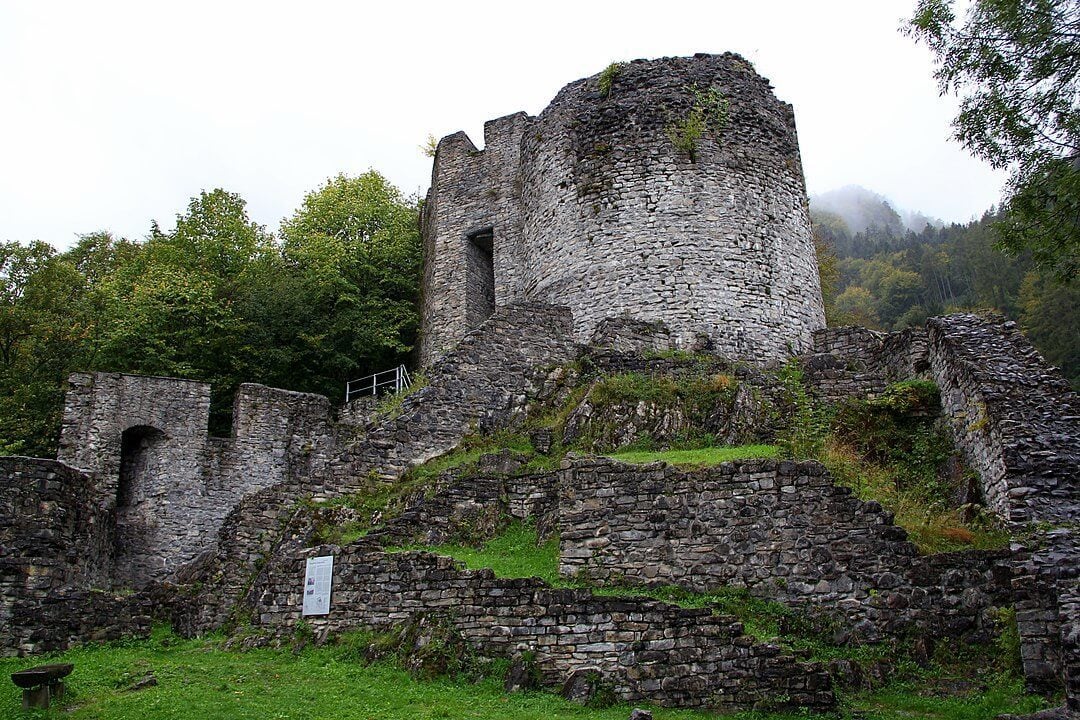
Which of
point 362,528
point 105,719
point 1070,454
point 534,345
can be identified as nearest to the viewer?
point 105,719

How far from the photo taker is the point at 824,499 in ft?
38.3

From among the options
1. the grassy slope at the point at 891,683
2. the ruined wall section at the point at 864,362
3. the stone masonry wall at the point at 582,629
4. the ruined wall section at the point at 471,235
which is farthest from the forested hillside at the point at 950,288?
the stone masonry wall at the point at 582,629

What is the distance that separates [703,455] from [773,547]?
223 centimetres

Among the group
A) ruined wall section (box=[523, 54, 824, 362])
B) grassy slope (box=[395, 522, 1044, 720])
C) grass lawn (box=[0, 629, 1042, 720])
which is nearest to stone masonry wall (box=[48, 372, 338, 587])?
ruined wall section (box=[523, 54, 824, 362])

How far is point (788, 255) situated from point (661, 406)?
24.2ft

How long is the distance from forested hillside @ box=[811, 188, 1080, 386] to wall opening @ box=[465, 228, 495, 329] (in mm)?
11386

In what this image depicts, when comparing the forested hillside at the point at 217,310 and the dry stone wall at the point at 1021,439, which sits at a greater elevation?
the forested hillside at the point at 217,310

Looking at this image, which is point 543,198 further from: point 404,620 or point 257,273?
point 404,620

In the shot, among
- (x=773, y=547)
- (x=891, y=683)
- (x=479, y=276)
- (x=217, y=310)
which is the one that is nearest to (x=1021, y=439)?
(x=773, y=547)

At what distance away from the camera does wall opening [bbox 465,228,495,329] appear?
26.4 metres

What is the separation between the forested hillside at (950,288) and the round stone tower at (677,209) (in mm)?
7073

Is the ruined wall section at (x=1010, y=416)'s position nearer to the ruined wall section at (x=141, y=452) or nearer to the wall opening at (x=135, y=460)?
the ruined wall section at (x=141, y=452)

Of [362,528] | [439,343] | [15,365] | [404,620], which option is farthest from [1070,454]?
[15,365]

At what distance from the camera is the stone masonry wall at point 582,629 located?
10266 millimetres
